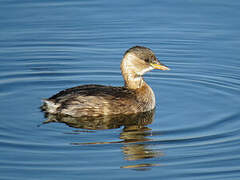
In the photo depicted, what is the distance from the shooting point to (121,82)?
12.9 metres

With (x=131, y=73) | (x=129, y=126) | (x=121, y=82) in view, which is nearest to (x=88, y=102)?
(x=129, y=126)

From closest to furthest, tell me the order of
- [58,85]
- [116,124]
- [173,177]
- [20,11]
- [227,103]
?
1. [173,177]
2. [116,124]
3. [227,103]
4. [58,85]
5. [20,11]

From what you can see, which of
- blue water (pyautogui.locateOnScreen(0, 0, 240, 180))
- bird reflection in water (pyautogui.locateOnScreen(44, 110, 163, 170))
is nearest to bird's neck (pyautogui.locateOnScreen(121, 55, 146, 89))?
blue water (pyautogui.locateOnScreen(0, 0, 240, 180))

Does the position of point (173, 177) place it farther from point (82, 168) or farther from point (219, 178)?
point (82, 168)

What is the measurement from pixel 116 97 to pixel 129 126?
0.67m

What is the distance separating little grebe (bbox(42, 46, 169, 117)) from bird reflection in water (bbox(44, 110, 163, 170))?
111 mm

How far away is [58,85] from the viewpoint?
1266cm

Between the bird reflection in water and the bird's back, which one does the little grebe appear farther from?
the bird reflection in water

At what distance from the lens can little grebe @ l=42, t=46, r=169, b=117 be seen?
11.0 metres

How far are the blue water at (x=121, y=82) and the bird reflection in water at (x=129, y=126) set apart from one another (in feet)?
0.11

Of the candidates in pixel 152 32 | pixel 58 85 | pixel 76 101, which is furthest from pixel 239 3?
pixel 76 101

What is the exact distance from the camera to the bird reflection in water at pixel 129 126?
9.56 metres

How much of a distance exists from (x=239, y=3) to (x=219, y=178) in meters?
9.38

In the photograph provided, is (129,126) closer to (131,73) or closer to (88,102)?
(88,102)
